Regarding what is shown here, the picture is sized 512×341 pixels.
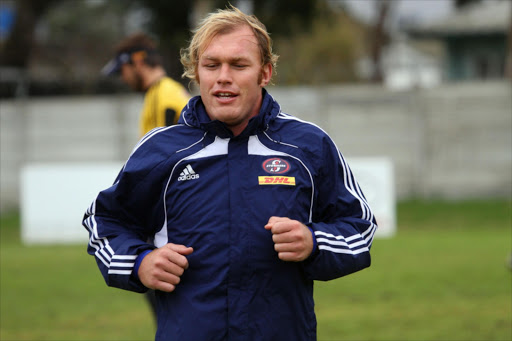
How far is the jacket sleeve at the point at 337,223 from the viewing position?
334 cm

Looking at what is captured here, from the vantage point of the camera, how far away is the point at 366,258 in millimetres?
3480

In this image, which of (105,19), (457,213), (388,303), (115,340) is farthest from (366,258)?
(105,19)

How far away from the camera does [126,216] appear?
3492 millimetres

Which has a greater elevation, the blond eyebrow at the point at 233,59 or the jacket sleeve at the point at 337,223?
the blond eyebrow at the point at 233,59

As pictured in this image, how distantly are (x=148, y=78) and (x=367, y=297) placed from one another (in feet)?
13.2

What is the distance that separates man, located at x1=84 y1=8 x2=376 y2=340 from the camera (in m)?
3.28

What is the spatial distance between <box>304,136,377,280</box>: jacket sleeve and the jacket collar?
24 centimetres

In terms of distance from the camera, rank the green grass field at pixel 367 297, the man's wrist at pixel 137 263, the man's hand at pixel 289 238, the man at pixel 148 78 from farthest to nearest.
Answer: the green grass field at pixel 367 297 < the man at pixel 148 78 < the man's wrist at pixel 137 263 < the man's hand at pixel 289 238

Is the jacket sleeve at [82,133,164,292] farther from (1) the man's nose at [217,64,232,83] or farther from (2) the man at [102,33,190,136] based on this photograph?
(2) the man at [102,33,190,136]

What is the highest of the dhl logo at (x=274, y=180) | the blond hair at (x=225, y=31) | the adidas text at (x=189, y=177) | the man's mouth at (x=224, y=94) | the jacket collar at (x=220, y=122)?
the blond hair at (x=225, y=31)

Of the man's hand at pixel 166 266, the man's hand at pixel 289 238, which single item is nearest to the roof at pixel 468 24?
the man's hand at pixel 289 238

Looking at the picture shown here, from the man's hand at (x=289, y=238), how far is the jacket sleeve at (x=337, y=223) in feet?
0.30

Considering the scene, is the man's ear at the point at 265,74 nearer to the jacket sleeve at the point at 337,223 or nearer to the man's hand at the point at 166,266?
the jacket sleeve at the point at 337,223

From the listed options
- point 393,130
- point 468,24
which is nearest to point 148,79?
point 393,130
